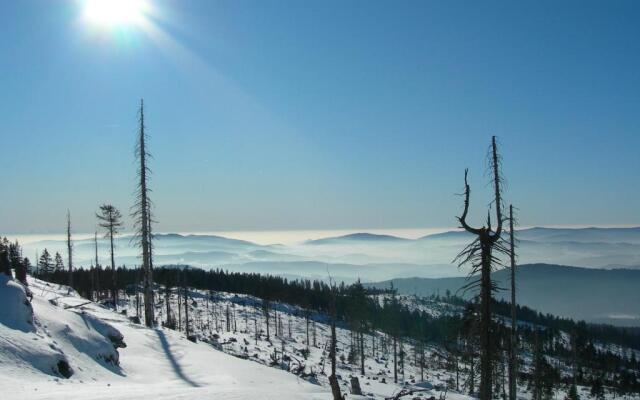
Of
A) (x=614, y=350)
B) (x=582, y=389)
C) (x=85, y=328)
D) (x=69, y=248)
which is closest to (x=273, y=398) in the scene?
(x=85, y=328)

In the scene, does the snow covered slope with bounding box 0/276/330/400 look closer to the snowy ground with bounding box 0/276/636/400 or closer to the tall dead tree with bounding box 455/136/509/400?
the snowy ground with bounding box 0/276/636/400

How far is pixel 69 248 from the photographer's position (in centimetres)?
5756

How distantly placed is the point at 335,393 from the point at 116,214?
44.3m

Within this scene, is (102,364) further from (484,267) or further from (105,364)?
(484,267)

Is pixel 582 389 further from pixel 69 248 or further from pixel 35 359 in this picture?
pixel 35 359

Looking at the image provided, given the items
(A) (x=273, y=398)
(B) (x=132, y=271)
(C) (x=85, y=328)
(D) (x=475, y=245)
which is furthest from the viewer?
(B) (x=132, y=271)

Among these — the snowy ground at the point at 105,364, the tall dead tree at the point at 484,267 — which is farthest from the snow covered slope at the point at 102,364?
the tall dead tree at the point at 484,267

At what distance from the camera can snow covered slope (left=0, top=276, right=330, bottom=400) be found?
10.9m

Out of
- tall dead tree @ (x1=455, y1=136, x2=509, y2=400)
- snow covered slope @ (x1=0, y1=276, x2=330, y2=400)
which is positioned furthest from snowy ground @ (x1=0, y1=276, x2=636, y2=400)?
tall dead tree @ (x1=455, y1=136, x2=509, y2=400)

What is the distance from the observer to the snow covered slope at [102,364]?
10922mm

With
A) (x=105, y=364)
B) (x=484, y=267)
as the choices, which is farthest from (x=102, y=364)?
(x=484, y=267)

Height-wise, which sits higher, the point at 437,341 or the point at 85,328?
the point at 85,328

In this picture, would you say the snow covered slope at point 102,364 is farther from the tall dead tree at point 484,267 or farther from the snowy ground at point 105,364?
the tall dead tree at point 484,267

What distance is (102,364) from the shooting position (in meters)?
16.0
